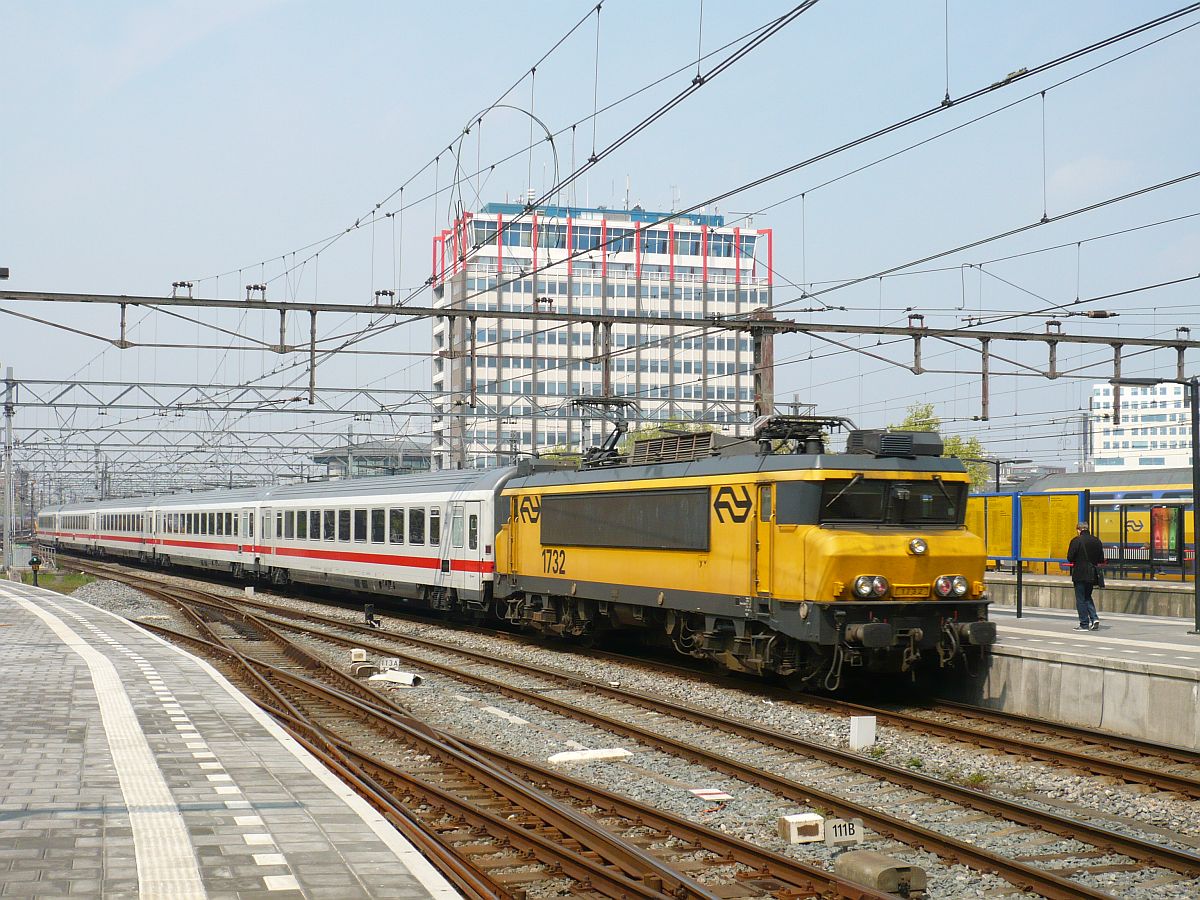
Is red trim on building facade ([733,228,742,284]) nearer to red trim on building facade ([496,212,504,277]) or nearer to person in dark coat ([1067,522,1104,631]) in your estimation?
red trim on building facade ([496,212,504,277])

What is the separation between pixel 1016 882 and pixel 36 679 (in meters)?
13.3

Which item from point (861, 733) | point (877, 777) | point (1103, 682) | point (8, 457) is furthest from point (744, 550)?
point (8, 457)

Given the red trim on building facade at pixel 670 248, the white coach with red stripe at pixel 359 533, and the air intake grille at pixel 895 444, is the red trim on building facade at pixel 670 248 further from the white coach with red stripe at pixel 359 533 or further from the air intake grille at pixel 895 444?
the air intake grille at pixel 895 444

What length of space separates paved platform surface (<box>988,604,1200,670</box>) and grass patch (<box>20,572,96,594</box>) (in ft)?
109

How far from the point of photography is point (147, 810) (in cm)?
898

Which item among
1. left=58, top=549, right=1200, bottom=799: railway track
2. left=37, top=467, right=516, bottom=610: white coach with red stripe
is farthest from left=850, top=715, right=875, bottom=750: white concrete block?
left=37, top=467, right=516, bottom=610: white coach with red stripe

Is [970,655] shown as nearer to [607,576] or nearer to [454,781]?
[607,576]

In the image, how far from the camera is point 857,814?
1016 cm

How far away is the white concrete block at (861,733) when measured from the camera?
13.3 meters

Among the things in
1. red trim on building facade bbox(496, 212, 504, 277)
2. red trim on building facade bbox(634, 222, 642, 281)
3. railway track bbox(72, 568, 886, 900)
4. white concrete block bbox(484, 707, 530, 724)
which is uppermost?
red trim on building facade bbox(634, 222, 642, 281)

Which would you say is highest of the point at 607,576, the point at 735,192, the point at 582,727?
the point at 735,192

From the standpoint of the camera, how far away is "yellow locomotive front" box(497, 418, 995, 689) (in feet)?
50.3

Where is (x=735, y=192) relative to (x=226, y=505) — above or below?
above

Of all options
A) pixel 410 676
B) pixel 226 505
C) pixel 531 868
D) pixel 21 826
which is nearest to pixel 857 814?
pixel 531 868
